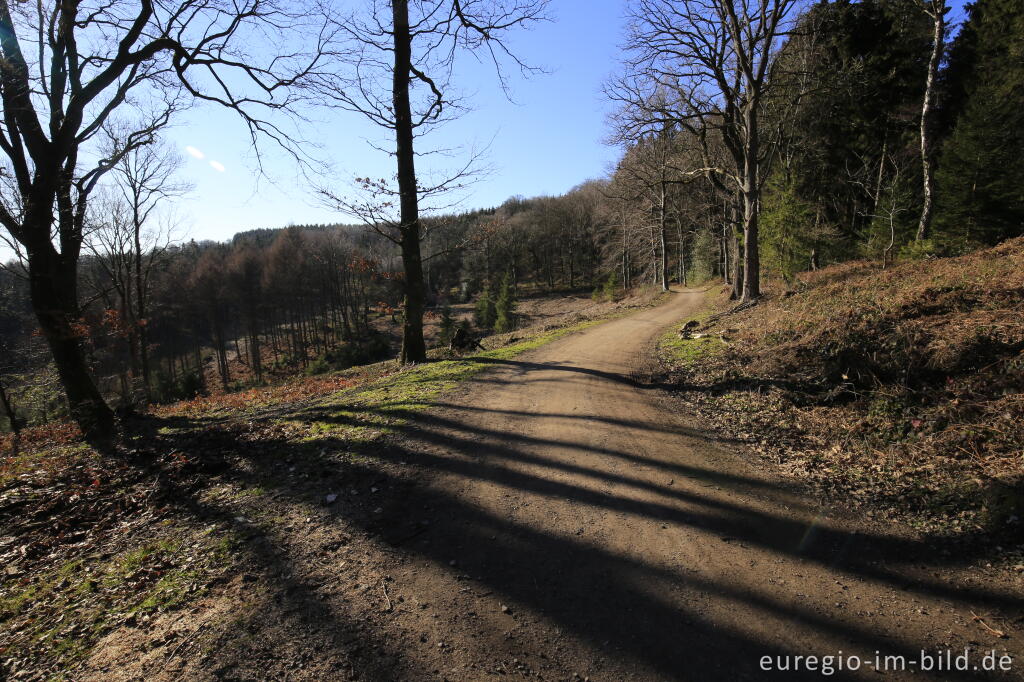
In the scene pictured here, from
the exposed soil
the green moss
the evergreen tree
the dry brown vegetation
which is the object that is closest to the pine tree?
the green moss

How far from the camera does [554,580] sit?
11.7 feet

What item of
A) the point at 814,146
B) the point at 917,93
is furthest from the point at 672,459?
the point at 917,93

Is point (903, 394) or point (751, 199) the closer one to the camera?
point (903, 394)

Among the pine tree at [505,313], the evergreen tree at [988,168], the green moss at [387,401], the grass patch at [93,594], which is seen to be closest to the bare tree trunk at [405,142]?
A: the green moss at [387,401]

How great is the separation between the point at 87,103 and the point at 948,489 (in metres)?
13.4

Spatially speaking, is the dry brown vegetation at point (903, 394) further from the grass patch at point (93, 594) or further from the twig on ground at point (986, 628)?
the grass patch at point (93, 594)

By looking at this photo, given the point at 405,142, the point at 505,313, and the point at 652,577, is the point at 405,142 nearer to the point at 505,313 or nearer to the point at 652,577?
the point at 652,577

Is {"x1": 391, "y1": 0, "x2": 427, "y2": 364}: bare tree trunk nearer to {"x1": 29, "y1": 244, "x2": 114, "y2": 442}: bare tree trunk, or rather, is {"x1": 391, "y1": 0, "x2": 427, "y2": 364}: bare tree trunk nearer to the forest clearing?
the forest clearing

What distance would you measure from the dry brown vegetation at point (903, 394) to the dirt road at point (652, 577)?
2.56 ft

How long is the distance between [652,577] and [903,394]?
4636mm

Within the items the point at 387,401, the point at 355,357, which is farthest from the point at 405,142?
the point at 355,357

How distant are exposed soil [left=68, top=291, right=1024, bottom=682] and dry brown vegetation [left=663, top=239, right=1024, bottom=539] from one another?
747mm

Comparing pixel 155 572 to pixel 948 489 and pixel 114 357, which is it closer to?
pixel 948 489

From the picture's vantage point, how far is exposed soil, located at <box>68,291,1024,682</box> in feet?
9.48
